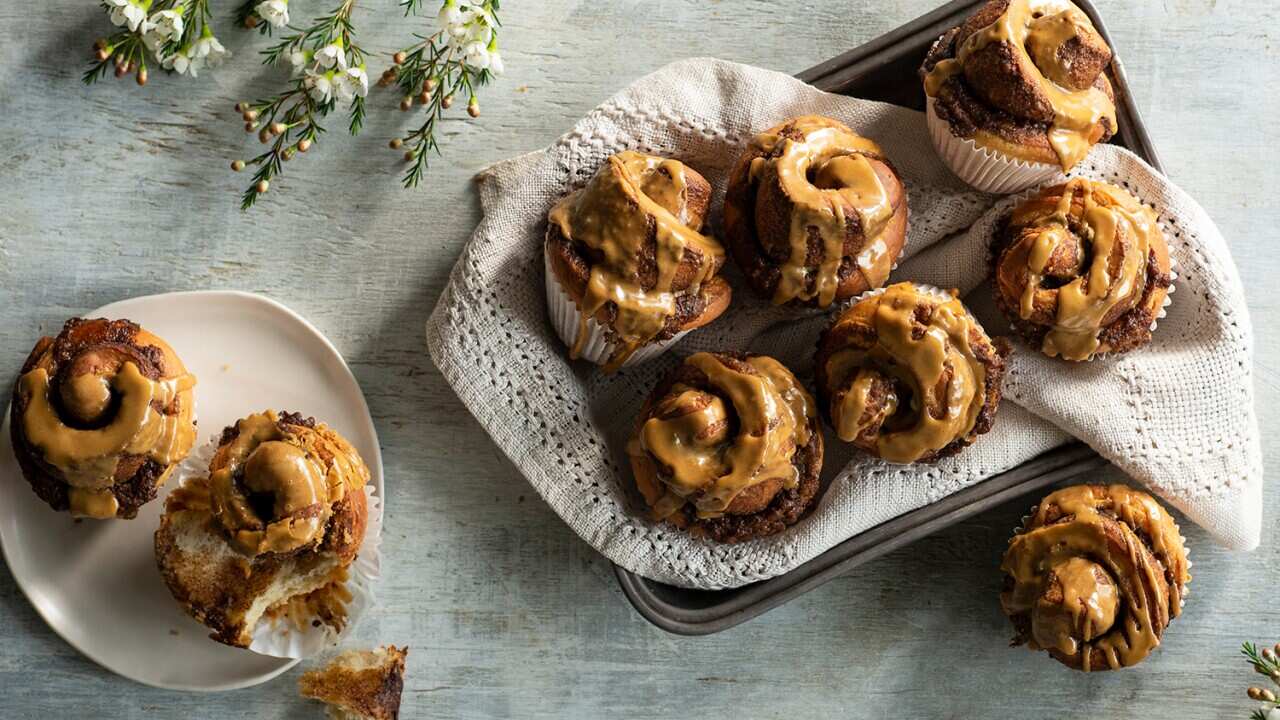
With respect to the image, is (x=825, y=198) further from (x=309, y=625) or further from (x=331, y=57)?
(x=309, y=625)

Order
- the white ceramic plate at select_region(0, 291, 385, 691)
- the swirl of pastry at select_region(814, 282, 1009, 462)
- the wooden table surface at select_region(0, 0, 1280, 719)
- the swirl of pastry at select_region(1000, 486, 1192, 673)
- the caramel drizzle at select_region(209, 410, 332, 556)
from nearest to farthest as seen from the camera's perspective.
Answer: the caramel drizzle at select_region(209, 410, 332, 556), the swirl of pastry at select_region(814, 282, 1009, 462), the swirl of pastry at select_region(1000, 486, 1192, 673), the white ceramic plate at select_region(0, 291, 385, 691), the wooden table surface at select_region(0, 0, 1280, 719)

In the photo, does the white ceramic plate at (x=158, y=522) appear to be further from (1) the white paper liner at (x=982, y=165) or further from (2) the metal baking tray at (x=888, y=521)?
(1) the white paper liner at (x=982, y=165)

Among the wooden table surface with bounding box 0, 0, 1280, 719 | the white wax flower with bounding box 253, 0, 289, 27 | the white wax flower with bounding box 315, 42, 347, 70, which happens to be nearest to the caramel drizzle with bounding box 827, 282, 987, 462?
the wooden table surface with bounding box 0, 0, 1280, 719

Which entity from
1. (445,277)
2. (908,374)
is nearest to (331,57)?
(445,277)

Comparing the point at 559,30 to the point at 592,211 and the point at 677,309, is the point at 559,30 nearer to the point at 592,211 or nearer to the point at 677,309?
the point at 592,211

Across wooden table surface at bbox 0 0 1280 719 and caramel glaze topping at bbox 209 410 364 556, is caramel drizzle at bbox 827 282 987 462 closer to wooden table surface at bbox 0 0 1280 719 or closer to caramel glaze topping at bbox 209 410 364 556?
wooden table surface at bbox 0 0 1280 719

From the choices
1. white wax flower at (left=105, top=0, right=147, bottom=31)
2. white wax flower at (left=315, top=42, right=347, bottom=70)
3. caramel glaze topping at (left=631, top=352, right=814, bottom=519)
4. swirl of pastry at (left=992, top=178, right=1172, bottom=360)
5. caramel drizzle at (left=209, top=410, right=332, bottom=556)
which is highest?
white wax flower at (left=105, top=0, right=147, bottom=31)
